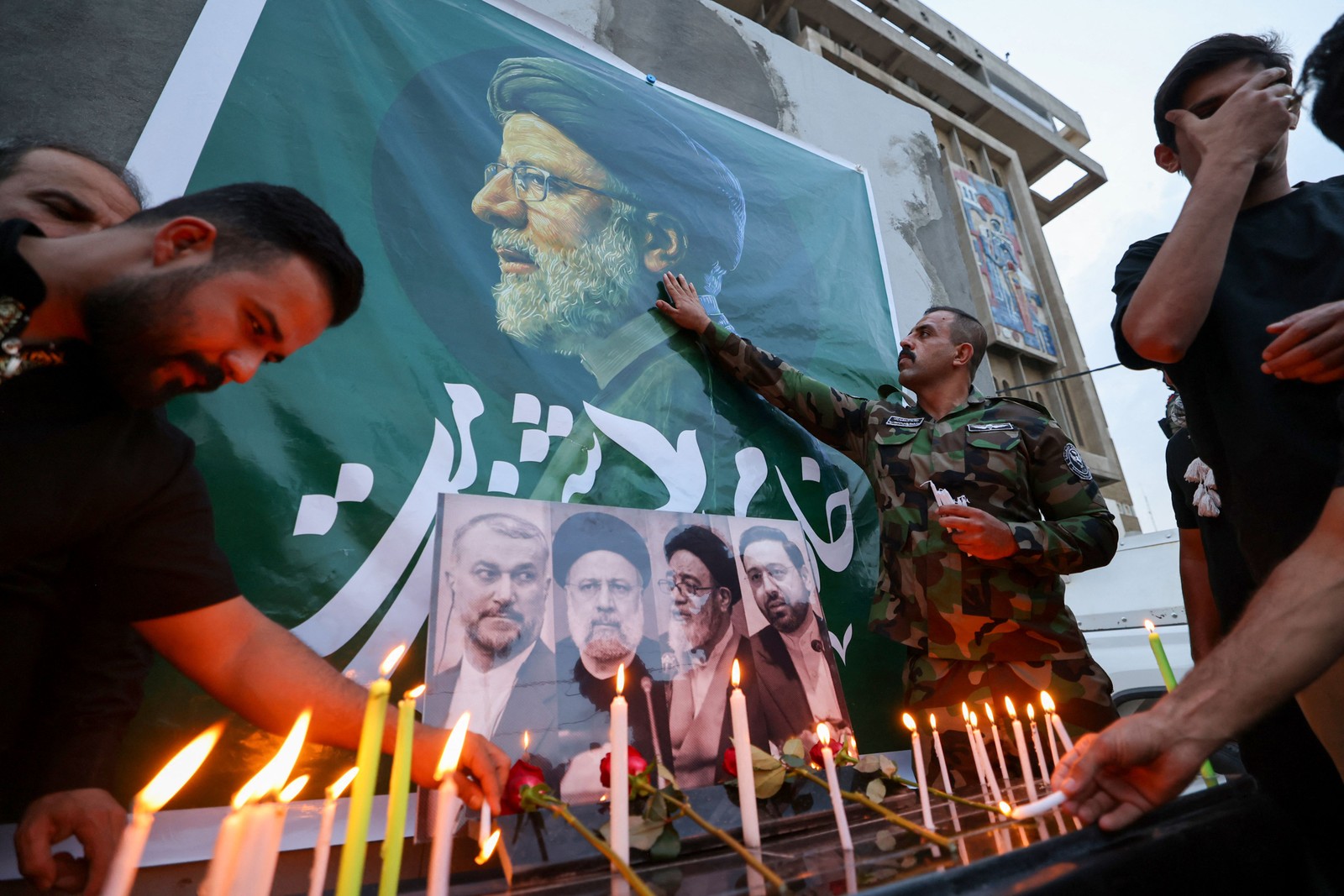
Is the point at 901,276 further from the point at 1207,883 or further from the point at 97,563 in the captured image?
the point at 97,563

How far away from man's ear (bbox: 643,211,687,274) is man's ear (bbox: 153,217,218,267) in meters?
1.56

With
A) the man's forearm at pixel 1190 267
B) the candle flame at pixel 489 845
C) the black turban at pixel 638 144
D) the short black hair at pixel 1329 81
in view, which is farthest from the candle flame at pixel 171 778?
the black turban at pixel 638 144

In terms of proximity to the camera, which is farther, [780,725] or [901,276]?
[901,276]

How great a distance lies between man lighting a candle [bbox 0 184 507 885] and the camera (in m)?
1.00

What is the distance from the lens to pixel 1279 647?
79cm

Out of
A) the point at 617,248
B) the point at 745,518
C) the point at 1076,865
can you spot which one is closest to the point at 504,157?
the point at 617,248

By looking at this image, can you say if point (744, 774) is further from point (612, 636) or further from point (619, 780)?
point (612, 636)

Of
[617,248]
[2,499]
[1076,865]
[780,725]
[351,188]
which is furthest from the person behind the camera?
[617,248]

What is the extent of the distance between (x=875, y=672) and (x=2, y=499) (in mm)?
2150

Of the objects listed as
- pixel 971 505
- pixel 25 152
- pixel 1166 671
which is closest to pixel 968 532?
pixel 971 505

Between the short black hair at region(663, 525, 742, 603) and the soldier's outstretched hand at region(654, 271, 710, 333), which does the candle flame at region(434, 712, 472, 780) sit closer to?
the short black hair at region(663, 525, 742, 603)

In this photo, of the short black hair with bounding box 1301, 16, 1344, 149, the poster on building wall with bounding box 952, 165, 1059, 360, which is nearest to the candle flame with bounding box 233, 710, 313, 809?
the short black hair with bounding box 1301, 16, 1344, 149

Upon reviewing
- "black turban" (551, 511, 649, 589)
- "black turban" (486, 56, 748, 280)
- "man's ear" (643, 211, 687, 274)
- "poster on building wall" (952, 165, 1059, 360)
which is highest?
"poster on building wall" (952, 165, 1059, 360)

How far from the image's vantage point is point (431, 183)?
2064 millimetres
